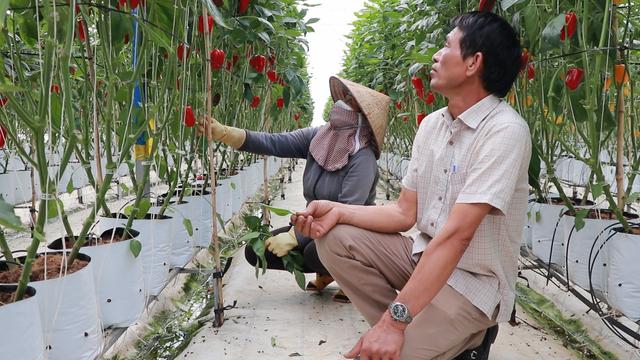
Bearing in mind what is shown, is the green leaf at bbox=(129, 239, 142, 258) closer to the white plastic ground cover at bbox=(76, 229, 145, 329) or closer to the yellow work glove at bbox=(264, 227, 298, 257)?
the white plastic ground cover at bbox=(76, 229, 145, 329)

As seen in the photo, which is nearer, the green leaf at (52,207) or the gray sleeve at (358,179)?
the green leaf at (52,207)

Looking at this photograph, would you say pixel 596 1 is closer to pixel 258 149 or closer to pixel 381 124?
pixel 381 124

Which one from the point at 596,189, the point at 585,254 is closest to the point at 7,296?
the point at 596,189

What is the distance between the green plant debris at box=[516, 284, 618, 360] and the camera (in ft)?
5.41

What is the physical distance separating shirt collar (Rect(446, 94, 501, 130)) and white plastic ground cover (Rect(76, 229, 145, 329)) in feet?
3.37

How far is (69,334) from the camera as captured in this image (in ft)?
3.90

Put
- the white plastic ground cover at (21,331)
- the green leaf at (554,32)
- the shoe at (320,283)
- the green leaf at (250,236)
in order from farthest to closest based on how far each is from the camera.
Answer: the shoe at (320,283)
the green leaf at (250,236)
the green leaf at (554,32)
the white plastic ground cover at (21,331)

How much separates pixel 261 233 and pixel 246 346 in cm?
43

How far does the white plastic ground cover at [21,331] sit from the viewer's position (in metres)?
0.94

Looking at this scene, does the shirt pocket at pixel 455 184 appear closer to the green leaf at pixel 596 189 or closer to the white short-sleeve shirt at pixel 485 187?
the white short-sleeve shirt at pixel 485 187

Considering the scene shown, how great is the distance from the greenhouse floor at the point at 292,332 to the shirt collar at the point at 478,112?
859 mm

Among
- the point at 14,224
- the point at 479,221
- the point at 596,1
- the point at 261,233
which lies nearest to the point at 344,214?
the point at 479,221

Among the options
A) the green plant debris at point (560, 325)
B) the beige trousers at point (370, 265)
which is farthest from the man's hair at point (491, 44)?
the green plant debris at point (560, 325)

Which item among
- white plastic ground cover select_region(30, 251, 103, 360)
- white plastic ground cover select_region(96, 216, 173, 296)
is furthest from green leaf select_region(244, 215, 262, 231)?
white plastic ground cover select_region(30, 251, 103, 360)
